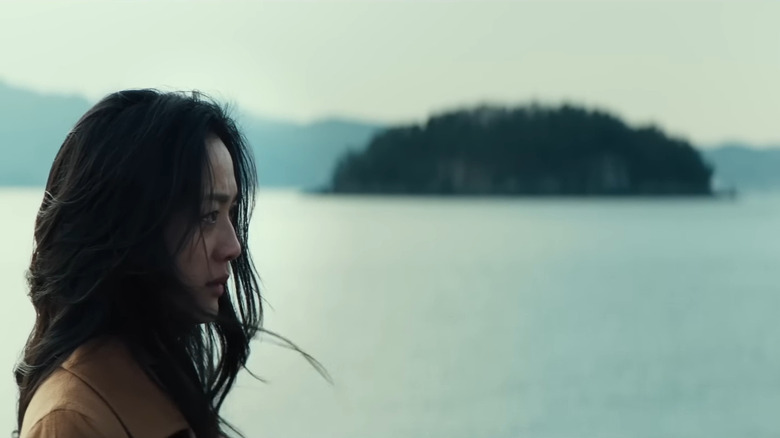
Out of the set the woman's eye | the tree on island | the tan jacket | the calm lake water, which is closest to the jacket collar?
the tan jacket

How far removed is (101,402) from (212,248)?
19 centimetres

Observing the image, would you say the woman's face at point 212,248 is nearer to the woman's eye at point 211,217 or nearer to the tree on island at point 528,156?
the woman's eye at point 211,217

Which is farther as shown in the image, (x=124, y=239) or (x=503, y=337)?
(x=503, y=337)

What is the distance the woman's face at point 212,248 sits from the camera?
1.12 meters

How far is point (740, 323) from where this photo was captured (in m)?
30.3

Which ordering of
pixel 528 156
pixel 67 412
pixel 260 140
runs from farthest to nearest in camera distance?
1. pixel 528 156
2. pixel 260 140
3. pixel 67 412

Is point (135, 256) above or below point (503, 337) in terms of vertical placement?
above

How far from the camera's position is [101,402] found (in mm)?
1020

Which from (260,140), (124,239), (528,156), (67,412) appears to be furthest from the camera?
(528,156)

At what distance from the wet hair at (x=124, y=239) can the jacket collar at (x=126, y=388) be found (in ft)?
0.05

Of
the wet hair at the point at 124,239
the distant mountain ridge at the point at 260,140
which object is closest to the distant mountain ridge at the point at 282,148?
the distant mountain ridge at the point at 260,140

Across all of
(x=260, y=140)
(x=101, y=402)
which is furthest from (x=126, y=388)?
(x=260, y=140)

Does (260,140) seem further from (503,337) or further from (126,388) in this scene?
(126,388)

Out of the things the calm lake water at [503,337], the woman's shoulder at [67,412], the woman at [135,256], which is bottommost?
the calm lake water at [503,337]
